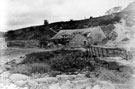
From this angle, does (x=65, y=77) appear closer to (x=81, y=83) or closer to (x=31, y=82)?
(x=81, y=83)

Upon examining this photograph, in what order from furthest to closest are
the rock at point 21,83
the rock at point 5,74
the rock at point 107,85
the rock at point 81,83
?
the rock at point 5,74 < the rock at point 21,83 < the rock at point 81,83 < the rock at point 107,85

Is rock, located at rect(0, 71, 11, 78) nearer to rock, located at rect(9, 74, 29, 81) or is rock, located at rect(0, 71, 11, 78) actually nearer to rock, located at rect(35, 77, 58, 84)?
rock, located at rect(9, 74, 29, 81)

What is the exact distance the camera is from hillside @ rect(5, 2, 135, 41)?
2818 millimetres

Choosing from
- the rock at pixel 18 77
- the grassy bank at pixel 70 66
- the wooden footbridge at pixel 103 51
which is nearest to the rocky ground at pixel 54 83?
the rock at pixel 18 77

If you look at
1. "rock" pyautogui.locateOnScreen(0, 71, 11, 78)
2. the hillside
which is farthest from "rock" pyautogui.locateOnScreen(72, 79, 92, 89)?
"rock" pyautogui.locateOnScreen(0, 71, 11, 78)

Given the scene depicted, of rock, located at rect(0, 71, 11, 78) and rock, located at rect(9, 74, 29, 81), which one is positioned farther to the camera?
rock, located at rect(0, 71, 11, 78)

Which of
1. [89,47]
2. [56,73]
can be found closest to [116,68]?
[89,47]

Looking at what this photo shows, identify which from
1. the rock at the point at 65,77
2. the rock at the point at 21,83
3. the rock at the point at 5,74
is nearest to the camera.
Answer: the rock at the point at 65,77

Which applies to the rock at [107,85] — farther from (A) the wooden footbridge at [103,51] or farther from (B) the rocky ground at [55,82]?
(A) the wooden footbridge at [103,51]

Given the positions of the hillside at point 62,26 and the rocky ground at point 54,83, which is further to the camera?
the hillside at point 62,26

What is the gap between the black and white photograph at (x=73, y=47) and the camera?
2682mm

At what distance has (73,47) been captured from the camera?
3105 mm

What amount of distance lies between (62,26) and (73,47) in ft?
1.57

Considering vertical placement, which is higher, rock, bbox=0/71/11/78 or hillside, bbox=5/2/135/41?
A: hillside, bbox=5/2/135/41
